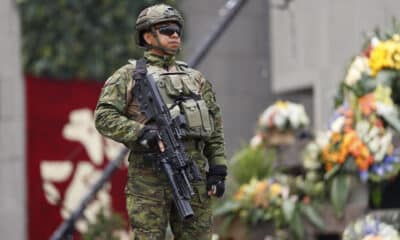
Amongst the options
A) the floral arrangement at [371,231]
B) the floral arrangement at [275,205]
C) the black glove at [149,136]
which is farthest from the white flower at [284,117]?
the black glove at [149,136]

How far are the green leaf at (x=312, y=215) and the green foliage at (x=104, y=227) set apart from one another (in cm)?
224

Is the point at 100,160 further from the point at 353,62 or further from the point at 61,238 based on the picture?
the point at 353,62

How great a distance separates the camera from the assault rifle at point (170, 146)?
6.46m

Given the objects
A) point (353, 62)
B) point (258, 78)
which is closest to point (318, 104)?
point (353, 62)

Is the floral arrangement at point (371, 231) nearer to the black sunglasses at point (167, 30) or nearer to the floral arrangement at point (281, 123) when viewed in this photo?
the floral arrangement at point (281, 123)

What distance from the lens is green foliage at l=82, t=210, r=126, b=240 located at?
12.0 m

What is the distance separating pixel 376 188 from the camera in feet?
32.4

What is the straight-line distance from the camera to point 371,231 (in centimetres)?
904

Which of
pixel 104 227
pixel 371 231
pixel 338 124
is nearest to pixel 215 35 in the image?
pixel 338 124

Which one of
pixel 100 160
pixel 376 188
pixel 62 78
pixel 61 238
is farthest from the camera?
pixel 62 78

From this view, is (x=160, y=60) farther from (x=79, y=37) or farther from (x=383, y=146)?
(x=79, y=37)

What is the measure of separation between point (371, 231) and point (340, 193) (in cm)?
96

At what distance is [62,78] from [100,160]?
154 cm

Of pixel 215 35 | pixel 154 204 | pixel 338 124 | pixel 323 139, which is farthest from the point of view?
pixel 215 35
